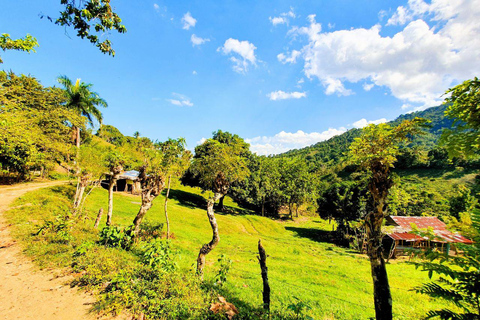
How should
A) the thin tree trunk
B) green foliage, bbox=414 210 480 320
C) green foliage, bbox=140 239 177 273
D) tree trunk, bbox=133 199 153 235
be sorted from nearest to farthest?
1. green foliage, bbox=414 210 480 320
2. the thin tree trunk
3. green foliage, bbox=140 239 177 273
4. tree trunk, bbox=133 199 153 235

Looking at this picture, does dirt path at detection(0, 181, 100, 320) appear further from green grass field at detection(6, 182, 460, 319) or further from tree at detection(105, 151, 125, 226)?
tree at detection(105, 151, 125, 226)

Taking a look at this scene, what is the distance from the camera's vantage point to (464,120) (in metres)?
3.54

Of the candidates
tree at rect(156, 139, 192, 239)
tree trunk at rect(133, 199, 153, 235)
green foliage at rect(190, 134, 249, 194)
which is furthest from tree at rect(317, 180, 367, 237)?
tree trunk at rect(133, 199, 153, 235)

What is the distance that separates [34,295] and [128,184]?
42.7 metres

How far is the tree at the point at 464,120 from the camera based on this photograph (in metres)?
Answer: 3.29

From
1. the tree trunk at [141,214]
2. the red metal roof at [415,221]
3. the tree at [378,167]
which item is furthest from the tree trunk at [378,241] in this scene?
the red metal roof at [415,221]

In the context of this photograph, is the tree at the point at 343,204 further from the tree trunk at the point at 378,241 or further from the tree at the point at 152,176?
the tree at the point at 152,176

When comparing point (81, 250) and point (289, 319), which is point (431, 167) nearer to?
point (289, 319)

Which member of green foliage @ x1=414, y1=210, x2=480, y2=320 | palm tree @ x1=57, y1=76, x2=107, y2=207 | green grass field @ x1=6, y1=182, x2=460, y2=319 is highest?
palm tree @ x1=57, y1=76, x2=107, y2=207

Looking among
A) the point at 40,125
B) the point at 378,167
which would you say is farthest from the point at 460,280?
the point at 40,125

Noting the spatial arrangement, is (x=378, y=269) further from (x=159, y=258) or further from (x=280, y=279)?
(x=280, y=279)

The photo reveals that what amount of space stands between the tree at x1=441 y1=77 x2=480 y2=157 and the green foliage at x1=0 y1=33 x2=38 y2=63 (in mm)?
11512

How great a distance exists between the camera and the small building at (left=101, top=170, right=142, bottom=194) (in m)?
38.8

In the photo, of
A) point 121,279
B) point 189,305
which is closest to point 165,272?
point 121,279
